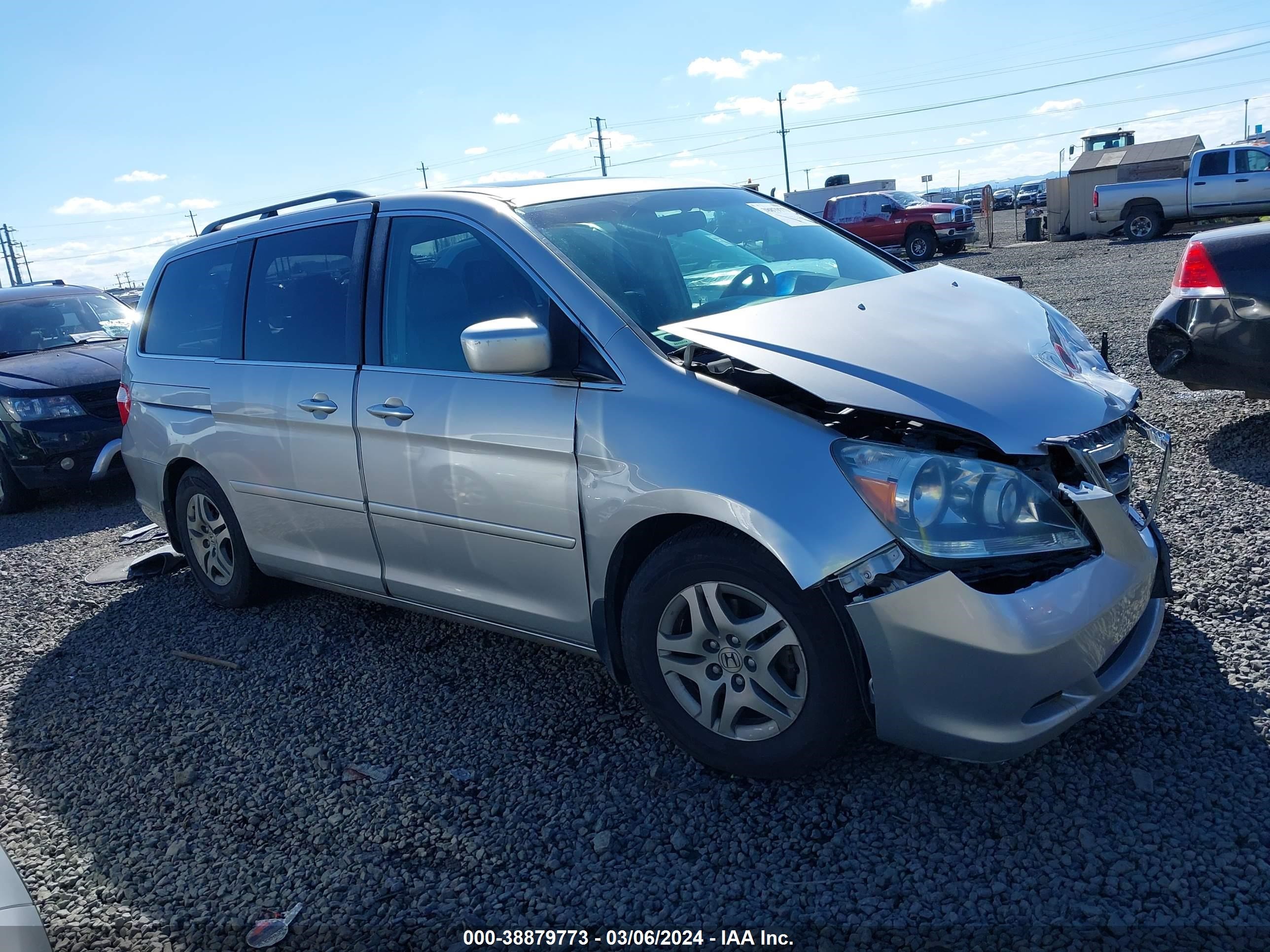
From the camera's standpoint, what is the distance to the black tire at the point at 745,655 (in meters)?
2.53

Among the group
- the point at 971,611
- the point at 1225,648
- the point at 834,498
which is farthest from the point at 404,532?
the point at 1225,648

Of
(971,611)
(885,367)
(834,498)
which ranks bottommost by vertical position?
(971,611)

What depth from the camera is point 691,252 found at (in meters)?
3.50

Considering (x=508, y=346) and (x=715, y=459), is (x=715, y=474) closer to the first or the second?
(x=715, y=459)

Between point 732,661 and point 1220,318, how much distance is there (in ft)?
13.4

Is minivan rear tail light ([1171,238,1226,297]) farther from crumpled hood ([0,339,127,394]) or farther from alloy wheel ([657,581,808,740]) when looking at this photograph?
crumpled hood ([0,339,127,394])

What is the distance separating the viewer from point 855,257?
389 cm

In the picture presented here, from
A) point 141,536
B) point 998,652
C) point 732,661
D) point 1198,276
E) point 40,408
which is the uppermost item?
point 1198,276

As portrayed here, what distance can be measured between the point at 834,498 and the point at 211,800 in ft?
7.25

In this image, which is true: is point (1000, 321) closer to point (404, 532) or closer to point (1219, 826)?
point (1219, 826)

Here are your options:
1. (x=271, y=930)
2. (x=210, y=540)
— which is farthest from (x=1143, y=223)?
(x=271, y=930)

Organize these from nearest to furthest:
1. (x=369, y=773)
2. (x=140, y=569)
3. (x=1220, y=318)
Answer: (x=369, y=773), (x=1220, y=318), (x=140, y=569)

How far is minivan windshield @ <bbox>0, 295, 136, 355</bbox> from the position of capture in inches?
323

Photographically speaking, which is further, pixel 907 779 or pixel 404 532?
pixel 404 532
